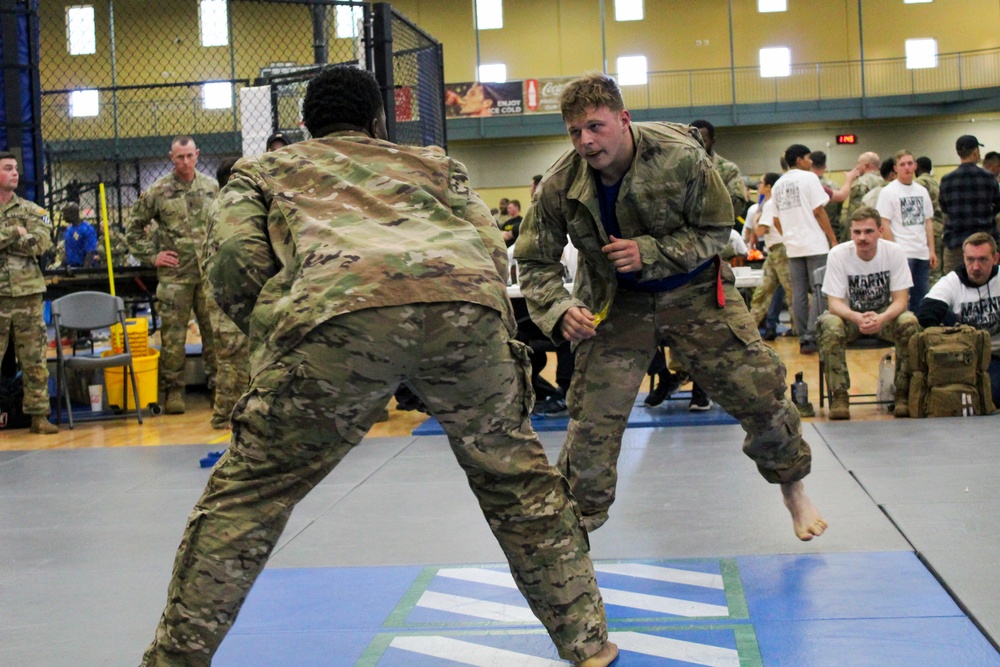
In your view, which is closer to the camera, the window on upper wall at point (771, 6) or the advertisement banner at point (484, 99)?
the advertisement banner at point (484, 99)

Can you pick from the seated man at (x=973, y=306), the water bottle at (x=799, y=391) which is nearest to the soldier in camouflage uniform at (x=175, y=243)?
the water bottle at (x=799, y=391)

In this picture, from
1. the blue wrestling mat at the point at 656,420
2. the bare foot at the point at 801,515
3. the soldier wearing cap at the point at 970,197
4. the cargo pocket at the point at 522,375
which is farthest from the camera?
the soldier wearing cap at the point at 970,197

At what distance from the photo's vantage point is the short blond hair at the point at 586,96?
3.41m

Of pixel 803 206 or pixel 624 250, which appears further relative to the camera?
pixel 803 206

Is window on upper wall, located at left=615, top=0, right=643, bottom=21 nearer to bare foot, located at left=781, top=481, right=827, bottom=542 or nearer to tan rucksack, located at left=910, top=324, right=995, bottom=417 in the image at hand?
tan rucksack, located at left=910, top=324, right=995, bottom=417

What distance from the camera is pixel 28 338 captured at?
26.6 feet

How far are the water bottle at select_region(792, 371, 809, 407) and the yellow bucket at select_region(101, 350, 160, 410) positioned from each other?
5021mm

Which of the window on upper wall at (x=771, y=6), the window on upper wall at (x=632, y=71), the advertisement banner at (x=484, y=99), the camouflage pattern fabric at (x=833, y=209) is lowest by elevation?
the camouflage pattern fabric at (x=833, y=209)

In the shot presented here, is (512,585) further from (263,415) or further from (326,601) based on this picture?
(263,415)

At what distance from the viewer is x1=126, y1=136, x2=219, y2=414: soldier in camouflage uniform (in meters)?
8.64

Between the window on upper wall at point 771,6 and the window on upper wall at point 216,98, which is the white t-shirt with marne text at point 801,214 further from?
the window on upper wall at point 771,6

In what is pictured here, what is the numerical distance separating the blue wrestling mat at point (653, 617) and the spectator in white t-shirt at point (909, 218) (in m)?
6.61

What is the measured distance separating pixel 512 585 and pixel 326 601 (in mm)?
628

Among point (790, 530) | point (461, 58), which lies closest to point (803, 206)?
point (790, 530)
